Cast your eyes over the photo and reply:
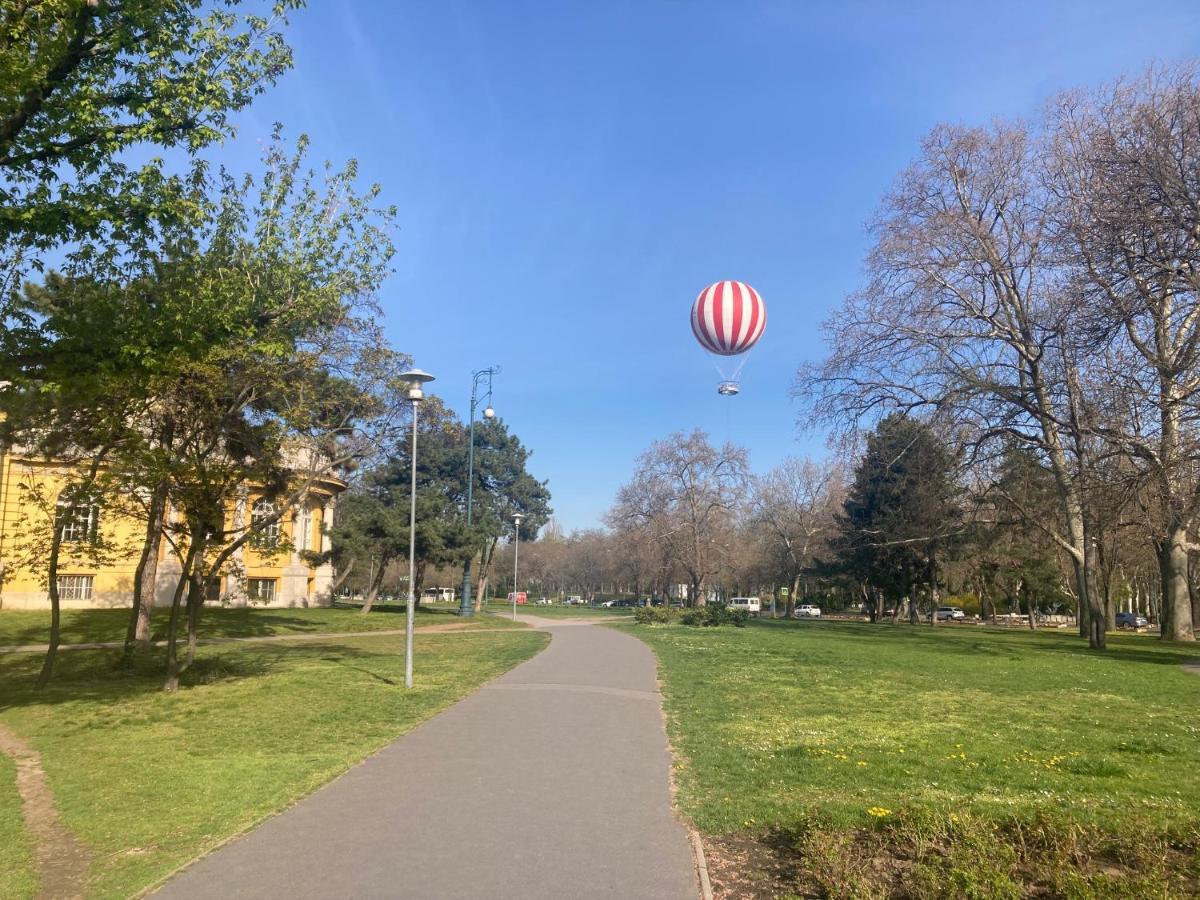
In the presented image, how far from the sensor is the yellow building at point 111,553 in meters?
14.4

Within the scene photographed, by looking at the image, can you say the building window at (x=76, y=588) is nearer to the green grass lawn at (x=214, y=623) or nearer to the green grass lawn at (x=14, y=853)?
the green grass lawn at (x=214, y=623)

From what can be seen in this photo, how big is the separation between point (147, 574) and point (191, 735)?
46.5ft

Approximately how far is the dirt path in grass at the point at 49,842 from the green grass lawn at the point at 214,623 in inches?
719

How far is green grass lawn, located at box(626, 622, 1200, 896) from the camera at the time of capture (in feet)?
17.9

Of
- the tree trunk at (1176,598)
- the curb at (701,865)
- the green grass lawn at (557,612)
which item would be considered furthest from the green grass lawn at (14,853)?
the green grass lawn at (557,612)

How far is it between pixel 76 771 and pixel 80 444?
8.46 metres

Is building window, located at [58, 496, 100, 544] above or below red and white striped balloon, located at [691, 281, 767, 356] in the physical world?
below

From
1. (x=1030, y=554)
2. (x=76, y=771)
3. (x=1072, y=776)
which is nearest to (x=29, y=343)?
(x=76, y=771)

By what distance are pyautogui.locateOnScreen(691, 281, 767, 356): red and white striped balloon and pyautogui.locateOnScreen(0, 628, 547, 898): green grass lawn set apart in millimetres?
10830

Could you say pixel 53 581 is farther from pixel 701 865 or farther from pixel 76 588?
pixel 76 588

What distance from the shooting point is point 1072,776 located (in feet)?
26.8

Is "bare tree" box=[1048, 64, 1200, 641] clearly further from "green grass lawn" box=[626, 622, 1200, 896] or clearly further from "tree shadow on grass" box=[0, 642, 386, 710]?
"tree shadow on grass" box=[0, 642, 386, 710]

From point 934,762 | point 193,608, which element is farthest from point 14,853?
point 193,608

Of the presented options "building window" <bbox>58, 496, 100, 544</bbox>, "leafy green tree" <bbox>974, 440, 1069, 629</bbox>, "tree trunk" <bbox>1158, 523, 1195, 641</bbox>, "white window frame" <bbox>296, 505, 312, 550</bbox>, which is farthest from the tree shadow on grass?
"tree trunk" <bbox>1158, 523, 1195, 641</bbox>
